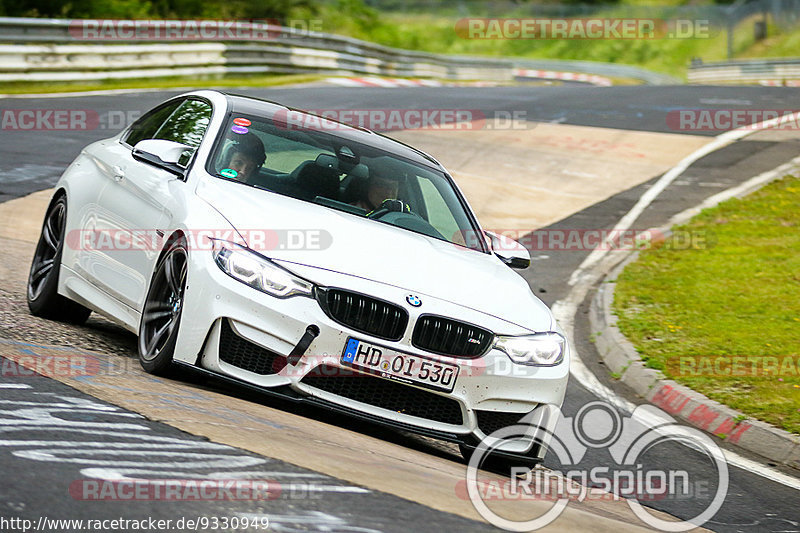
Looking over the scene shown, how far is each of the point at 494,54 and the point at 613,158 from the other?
Answer: 48.1m

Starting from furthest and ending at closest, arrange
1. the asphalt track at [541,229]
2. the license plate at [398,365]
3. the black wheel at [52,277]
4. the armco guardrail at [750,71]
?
the armco guardrail at [750,71] < the black wheel at [52,277] < the license plate at [398,365] < the asphalt track at [541,229]

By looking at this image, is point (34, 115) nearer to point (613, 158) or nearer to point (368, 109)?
point (368, 109)

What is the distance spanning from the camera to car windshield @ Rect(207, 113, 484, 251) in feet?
21.3

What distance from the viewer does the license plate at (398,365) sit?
5.30m

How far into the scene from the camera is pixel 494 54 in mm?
65438

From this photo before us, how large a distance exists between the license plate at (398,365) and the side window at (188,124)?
209 centimetres

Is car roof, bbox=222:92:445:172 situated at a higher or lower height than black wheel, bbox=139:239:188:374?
higher

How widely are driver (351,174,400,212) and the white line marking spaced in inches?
93.5

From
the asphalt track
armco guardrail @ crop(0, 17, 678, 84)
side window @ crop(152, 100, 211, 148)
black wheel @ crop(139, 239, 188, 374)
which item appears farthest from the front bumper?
armco guardrail @ crop(0, 17, 678, 84)

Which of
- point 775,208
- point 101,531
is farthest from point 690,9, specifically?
point 101,531

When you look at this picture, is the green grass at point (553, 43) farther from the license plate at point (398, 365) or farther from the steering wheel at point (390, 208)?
the license plate at point (398, 365)

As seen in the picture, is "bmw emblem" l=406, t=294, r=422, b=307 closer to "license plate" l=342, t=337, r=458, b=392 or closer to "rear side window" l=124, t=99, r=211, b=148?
"license plate" l=342, t=337, r=458, b=392

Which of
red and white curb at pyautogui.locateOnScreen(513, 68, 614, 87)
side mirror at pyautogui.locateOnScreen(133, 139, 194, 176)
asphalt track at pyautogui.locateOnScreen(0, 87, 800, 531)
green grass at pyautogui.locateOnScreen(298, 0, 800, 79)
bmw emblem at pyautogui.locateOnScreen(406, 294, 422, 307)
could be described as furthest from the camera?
green grass at pyautogui.locateOnScreen(298, 0, 800, 79)

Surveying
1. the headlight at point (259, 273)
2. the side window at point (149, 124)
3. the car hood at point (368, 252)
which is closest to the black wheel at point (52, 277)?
the side window at point (149, 124)
